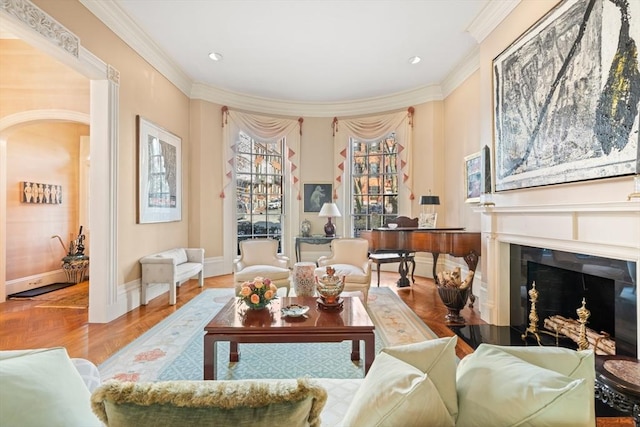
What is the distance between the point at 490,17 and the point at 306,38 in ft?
7.04

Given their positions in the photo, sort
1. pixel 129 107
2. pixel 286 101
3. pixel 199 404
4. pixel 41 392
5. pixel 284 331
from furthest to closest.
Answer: pixel 286 101, pixel 129 107, pixel 284 331, pixel 41 392, pixel 199 404

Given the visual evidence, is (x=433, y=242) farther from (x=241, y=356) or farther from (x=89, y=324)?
(x=89, y=324)

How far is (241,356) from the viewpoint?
105 inches

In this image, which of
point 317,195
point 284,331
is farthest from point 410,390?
point 317,195

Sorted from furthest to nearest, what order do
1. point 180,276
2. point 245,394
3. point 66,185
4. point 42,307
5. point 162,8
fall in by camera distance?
1. point 66,185
2. point 180,276
3. point 42,307
4. point 162,8
5. point 245,394

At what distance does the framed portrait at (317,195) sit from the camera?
6.73 meters

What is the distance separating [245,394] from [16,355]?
0.68 meters

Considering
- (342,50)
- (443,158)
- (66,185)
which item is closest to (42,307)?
(66,185)

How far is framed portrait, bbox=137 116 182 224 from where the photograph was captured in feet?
13.8

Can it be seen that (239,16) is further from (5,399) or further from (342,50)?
(5,399)

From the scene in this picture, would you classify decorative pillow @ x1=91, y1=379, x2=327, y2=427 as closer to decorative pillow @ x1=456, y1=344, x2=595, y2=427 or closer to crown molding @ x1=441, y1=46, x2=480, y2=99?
decorative pillow @ x1=456, y1=344, x2=595, y2=427

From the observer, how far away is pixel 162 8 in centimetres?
355

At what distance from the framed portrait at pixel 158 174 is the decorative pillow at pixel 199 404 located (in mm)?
3990

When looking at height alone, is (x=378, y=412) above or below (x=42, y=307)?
above
